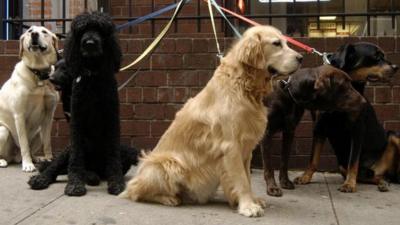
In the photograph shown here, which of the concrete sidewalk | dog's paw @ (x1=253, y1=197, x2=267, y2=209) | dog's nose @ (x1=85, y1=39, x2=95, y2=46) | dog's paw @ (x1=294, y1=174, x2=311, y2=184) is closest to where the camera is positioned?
the concrete sidewalk

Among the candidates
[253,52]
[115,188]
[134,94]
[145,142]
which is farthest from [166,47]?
[253,52]

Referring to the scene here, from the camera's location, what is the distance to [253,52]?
15.2 ft

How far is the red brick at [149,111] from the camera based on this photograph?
23.8 feet

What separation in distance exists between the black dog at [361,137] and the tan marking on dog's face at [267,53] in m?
1.30

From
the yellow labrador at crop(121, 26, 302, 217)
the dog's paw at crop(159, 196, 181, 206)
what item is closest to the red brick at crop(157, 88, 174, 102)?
the yellow labrador at crop(121, 26, 302, 217)

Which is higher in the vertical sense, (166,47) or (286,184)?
(166,47)

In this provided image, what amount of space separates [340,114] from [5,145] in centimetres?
406

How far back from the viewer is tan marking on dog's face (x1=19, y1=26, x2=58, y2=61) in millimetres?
6594

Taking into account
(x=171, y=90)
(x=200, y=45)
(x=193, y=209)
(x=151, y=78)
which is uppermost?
(x=200, y=45)

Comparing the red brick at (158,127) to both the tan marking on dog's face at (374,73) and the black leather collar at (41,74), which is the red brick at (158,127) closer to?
the black leather collar at (41,74)

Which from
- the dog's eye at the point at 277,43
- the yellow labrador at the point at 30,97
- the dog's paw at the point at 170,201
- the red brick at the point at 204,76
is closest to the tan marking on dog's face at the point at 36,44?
the yellow labrador at the point at 30,97

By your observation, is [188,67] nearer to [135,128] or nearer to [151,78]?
[151,78]

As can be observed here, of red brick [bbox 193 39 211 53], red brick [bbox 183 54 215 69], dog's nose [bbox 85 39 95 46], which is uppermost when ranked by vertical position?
red brick [bbox 193 39 211 53]

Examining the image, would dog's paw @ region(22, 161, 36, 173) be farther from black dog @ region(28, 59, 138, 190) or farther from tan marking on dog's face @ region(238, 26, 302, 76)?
tan marking on dog's face @ region(238, 26, 302, 76)
